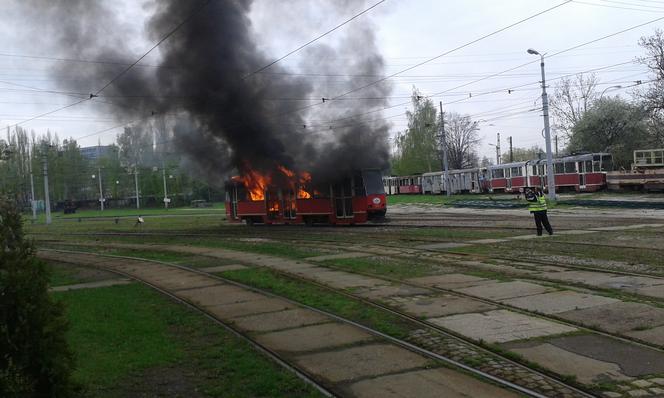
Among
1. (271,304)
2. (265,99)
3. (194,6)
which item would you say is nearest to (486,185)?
(265,99)

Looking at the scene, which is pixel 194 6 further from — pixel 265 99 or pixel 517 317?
pixel 517 317

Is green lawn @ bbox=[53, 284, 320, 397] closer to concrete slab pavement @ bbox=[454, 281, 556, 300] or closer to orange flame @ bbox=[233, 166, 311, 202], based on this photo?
concrete slab pavement @ bbox=[454, 281, 556, 300]

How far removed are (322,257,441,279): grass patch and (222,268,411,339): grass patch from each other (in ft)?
5.62

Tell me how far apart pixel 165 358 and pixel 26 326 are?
2.67 meters

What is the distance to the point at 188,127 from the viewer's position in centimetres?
2892

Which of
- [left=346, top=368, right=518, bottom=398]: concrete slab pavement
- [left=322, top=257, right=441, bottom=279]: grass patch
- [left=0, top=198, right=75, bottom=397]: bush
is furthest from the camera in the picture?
[left=322, top=257, right=441, bottom=279]: grass patch

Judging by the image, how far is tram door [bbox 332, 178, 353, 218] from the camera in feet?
85.3

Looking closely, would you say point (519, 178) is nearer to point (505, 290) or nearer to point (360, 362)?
point (505, 290)

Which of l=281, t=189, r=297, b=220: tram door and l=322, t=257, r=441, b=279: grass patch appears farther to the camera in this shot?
l=281, t=189, r=297, b=220: tram door

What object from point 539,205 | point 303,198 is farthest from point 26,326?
point 303,198

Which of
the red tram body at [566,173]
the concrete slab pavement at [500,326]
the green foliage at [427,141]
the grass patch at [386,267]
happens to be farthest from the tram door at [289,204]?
the green foliage at [427,141]

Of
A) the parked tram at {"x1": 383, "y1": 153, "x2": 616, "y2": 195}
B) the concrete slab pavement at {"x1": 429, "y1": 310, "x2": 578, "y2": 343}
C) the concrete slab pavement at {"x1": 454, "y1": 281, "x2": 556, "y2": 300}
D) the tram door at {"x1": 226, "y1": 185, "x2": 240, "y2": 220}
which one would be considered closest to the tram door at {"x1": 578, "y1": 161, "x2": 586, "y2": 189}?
the parked tram at {"x1": 383, "y1": 153, "x2": 616, "y2": 195}

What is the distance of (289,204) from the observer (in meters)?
28.9

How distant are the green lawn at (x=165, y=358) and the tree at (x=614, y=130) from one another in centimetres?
4918
